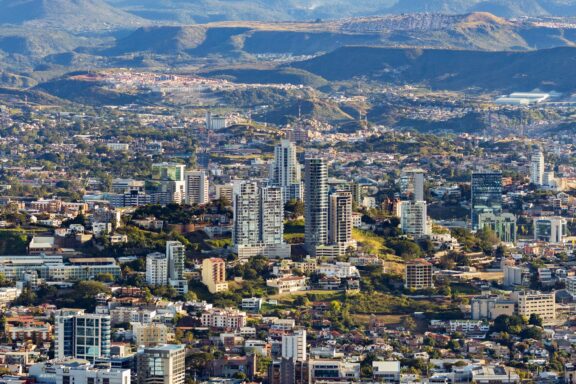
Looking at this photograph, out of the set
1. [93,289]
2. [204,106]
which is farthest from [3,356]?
[204,106]

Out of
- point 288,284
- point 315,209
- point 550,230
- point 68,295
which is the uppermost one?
point 315,209

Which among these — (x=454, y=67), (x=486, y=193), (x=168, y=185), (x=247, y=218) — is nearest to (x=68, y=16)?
(x=454, y=67)

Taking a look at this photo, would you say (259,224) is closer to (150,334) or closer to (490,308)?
(490,308)

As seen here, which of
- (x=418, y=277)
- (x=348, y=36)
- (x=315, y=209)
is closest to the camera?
(x=418, y=277)

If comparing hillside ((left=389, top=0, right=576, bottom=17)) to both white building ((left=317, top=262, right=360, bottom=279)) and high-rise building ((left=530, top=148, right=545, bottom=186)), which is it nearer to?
high-rise building ((left=530, top=148, right=545, bottom=186))

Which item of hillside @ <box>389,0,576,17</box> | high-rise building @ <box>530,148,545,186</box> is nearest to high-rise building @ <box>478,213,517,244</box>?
high-rise building @ <box>530,148,545,186</box>

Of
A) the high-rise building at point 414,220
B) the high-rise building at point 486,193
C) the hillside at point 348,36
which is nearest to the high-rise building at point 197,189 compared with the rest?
the high-rise building at point 414,220

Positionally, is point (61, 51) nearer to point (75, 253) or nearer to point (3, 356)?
point (75, 253)
